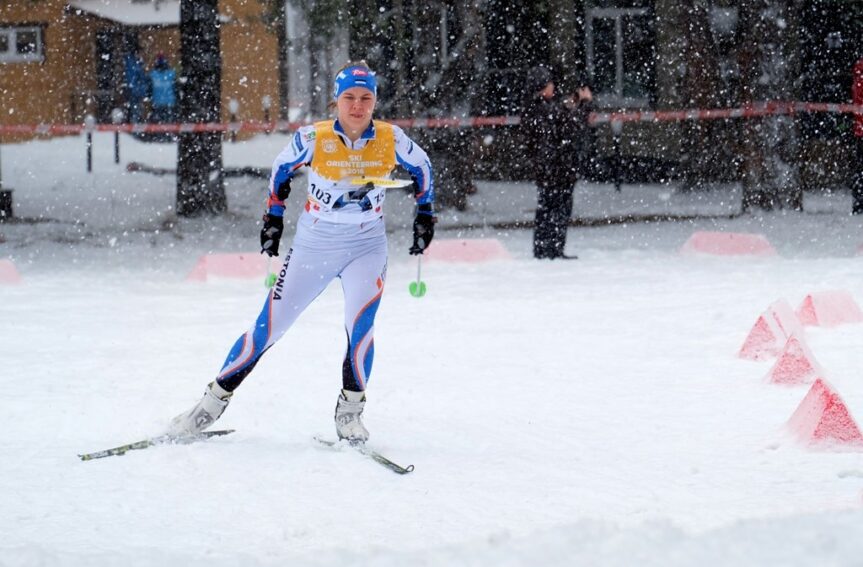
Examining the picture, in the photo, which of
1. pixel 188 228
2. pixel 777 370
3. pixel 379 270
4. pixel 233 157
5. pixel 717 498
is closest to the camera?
pixel 717 498

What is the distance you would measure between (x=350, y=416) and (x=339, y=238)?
88cm

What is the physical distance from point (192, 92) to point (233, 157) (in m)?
10.3

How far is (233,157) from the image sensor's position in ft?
90.6

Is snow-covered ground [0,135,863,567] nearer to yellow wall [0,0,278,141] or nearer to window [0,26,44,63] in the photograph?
yellow wall [0,0,278,141]

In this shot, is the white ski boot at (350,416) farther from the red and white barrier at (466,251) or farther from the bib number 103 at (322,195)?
the red and white barrier at (466,251)

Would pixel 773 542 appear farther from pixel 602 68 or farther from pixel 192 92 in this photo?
pixel 602 68

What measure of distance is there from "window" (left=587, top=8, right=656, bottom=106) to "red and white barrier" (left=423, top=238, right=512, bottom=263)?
9.95 m

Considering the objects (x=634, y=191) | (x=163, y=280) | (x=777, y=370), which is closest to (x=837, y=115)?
(x=634, y=191)

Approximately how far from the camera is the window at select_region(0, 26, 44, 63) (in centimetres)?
2981

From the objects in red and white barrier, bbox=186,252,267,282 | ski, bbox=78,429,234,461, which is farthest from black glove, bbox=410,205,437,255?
red and white barrier, bbox=186,252,267,282

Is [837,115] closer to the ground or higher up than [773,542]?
higher up

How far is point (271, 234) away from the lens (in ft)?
19.9

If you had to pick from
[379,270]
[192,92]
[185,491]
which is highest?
[192,92]

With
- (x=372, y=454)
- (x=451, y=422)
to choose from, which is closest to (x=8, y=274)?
(x=451, y=422)
